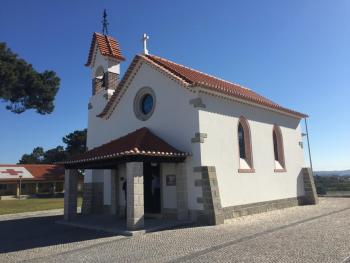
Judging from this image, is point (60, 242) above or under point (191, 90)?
under

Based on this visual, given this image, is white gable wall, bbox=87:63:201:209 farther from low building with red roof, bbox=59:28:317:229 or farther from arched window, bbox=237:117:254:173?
arched window, bbox=237:117:254:173

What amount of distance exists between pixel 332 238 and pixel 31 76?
28246 millimetres

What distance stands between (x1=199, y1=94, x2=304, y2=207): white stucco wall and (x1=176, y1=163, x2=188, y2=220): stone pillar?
1.05 m

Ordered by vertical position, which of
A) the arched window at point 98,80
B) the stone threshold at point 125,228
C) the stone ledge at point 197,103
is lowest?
the stone threshold at point 125,228

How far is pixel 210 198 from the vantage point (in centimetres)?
1255

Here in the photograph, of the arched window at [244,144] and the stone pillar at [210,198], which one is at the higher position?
the arched window at [244,144]

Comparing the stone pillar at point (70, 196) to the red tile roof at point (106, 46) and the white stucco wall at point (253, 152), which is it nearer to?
the white stucco wall at point (253, 152)

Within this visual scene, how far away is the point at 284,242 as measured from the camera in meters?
9.00

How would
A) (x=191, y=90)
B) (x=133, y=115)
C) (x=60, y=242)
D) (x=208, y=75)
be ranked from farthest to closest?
(x=208, y=75) < (x=133, y=115) < (x=191, y=90) < (x=60, y=242)

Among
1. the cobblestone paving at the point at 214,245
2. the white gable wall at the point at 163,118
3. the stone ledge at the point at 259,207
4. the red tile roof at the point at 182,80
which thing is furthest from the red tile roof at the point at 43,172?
the stone ledge at the point at 259,207

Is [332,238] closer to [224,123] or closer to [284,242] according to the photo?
[284,242]

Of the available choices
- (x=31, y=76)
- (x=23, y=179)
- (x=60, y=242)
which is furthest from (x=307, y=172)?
(x=23, y=179)

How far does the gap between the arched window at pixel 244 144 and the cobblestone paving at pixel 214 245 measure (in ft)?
13.6

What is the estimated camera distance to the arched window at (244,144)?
52.3ft
